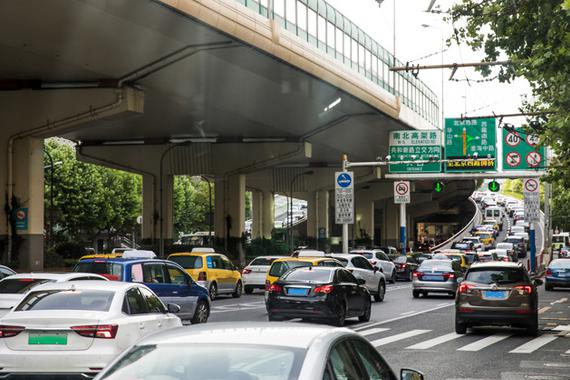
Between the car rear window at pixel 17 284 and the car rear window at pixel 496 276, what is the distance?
29.6ft

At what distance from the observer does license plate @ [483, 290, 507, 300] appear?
64.8 feet

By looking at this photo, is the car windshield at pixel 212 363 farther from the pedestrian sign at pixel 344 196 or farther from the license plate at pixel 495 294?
the pedestrian sign at pixel 344 196

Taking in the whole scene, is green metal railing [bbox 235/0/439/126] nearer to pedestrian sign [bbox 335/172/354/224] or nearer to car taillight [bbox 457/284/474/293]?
pedestrian sign [bbox 335/172/354/224]

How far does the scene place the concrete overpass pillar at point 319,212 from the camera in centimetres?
8056

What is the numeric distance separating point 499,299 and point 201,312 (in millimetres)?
6437

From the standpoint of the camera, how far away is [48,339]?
10930 mm

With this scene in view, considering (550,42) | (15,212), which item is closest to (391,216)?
(15,212)

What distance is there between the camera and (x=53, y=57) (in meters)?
32.6

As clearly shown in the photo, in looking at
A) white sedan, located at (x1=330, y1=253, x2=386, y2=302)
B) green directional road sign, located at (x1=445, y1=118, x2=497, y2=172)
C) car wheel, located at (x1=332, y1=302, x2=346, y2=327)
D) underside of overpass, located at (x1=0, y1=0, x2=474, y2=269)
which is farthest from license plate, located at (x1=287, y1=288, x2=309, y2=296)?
green directional road sign, located at (x1=445, y1=118, x2=497, y2=172)

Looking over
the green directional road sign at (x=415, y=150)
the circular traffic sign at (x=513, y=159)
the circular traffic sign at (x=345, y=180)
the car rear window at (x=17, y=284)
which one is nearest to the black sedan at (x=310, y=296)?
the car rear window at (x=17, y=284)

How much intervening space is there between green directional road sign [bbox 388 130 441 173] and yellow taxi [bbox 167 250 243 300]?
21332 mm

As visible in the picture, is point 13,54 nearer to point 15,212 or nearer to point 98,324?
point 15,212

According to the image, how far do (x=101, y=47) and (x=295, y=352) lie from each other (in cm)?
2822

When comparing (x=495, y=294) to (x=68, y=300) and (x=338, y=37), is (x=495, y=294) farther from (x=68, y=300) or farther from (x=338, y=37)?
(x=338, y=37)
